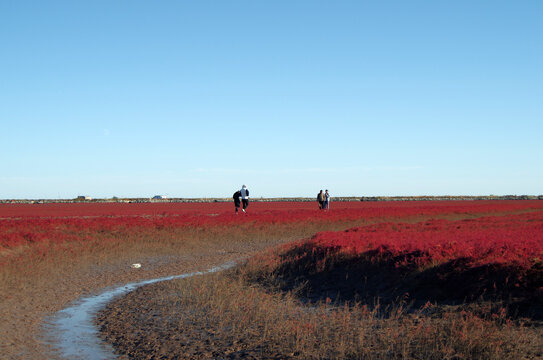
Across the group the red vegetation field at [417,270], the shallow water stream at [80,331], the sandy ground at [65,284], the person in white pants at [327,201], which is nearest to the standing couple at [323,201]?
the person in white pants at [327,201]

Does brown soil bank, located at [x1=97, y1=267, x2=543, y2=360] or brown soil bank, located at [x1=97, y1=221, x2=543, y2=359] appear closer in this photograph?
brown soil bank, located at [x1=97, y1=267, x2=543, y2=360]

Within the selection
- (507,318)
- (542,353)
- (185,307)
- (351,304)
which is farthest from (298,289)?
(542,353)

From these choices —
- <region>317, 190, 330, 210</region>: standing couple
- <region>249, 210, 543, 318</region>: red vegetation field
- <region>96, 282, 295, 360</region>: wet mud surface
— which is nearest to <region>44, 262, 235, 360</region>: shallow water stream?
<region>96, 282, 295, 360</region>: wet mud surface

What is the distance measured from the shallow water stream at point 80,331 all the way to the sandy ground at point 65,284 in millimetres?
243

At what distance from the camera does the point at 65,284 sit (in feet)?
56.1

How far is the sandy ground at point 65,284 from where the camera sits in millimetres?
10242

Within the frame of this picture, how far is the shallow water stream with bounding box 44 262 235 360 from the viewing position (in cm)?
959

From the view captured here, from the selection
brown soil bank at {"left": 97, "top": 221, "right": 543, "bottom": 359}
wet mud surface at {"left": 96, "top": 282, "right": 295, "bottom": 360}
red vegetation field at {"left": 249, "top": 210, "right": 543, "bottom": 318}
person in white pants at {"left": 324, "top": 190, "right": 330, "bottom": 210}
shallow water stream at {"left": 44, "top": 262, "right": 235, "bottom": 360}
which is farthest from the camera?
person in white pants at {"left": 324, "top": 190, "right": 330, "bottom": 210}

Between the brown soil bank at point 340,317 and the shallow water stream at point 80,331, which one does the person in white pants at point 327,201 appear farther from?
the shallow water stream at point 80,331

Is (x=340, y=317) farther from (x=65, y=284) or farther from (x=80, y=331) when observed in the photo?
(x=65, y=284)

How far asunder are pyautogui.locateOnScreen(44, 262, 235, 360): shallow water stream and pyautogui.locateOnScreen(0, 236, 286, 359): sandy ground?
0.80 ft

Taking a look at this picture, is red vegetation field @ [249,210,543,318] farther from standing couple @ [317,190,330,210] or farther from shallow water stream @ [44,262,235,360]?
standing couple @ [317,190,330,210]

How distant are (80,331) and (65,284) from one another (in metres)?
6.49

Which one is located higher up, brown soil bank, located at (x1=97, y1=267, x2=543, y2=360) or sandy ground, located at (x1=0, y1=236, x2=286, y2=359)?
brown soil bank, located at (x1=97, y1=267, x2=543, y2=360)
